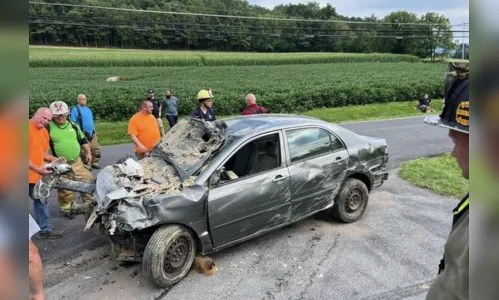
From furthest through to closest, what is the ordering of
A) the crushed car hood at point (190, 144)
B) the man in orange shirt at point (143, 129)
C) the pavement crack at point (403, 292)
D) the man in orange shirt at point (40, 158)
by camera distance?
the man in orange shirt at point (143, 129) → the crushed car hood at point (190, 144) → the man in orange shirt at point (40, 158) → the pavement crack at point (403, 292)

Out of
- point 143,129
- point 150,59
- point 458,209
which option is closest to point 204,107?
point 143,129

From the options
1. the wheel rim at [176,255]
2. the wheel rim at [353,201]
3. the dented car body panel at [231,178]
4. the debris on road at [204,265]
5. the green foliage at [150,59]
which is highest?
the green foliage at [150,59]

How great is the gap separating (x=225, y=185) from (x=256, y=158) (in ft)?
2.87

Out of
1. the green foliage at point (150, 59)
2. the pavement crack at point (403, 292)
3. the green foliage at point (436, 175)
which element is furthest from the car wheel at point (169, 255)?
the green foliage at point (150, 59)

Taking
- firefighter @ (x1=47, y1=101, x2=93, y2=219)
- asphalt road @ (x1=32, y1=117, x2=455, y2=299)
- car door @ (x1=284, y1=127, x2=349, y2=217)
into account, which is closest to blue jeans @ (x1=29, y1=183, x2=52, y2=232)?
asphalt road @ (x1=32, y1=117, x2=455, y2=299)

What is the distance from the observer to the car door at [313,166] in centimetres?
513

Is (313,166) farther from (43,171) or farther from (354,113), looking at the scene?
(354,113)

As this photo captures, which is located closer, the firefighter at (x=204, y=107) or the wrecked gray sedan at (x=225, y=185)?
the wrecked gray sedan at (x=225, y=185)

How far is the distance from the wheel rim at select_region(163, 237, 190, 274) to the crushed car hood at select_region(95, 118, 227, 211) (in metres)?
0.56

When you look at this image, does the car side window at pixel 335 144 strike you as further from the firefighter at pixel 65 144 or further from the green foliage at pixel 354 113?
the green foliage at pixel 354 113

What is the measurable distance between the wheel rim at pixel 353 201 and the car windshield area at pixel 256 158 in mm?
1417

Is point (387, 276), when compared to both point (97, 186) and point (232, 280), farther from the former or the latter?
point (97, 186)

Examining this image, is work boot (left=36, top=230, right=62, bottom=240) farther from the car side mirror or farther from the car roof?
the car roof
